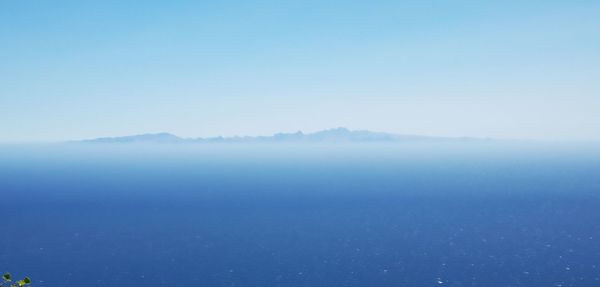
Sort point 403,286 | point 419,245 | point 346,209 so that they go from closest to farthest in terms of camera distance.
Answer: point 403,286 < point 419,245 < point 346,209

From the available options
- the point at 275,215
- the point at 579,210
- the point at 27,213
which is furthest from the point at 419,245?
the point at 27,213

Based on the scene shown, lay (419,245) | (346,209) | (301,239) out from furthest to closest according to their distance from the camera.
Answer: (346,209) → (301,239) → (419,245)

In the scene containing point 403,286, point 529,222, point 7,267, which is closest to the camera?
point 403,286

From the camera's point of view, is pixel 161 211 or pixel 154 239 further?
pixel 161 211

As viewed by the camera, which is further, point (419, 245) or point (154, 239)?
point (154, 239)

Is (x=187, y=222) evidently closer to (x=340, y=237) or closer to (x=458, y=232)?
(x=340, y=237)

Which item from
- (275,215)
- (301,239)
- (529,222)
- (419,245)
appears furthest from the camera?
(275,215)

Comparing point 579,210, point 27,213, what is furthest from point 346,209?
point 27,213

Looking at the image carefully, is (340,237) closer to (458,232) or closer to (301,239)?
(301,239)
